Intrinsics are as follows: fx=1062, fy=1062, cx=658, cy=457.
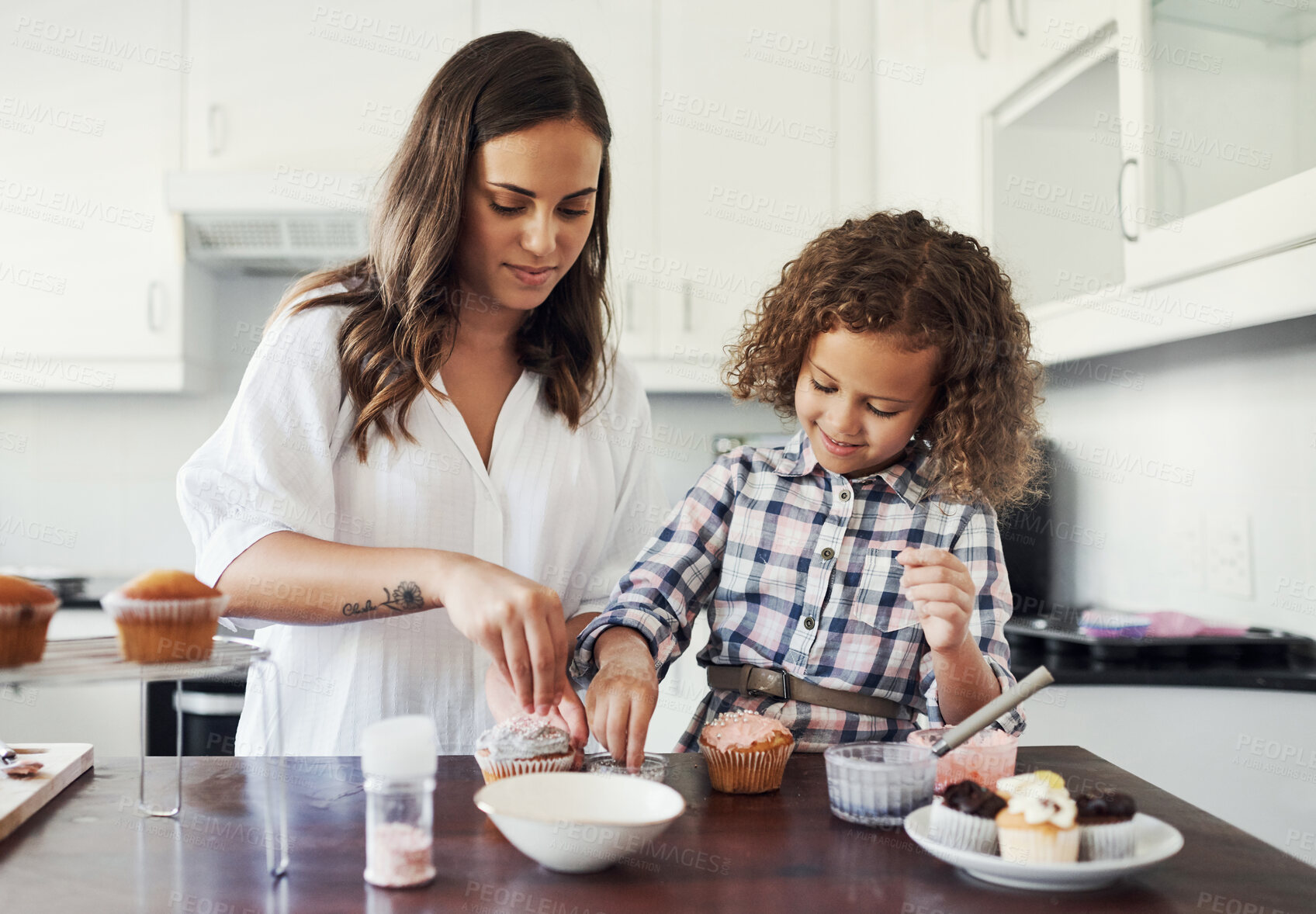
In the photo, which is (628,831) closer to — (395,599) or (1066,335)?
(395,599)

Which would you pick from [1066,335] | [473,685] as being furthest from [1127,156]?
[473,685]

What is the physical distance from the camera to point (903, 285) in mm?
1260

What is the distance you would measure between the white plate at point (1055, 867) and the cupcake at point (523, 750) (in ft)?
1.09

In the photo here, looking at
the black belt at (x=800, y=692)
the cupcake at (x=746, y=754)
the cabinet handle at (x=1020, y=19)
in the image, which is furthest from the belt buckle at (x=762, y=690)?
the cabinet handle at (x=1020, y=19)

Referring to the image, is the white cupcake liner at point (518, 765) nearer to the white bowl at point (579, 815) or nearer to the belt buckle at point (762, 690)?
the white bowl at point (579, 815)

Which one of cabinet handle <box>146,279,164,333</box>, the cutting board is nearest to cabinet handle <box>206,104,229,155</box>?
cabinet handle <box>146,279,164,333</box>

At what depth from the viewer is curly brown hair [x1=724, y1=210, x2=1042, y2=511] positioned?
1243mm

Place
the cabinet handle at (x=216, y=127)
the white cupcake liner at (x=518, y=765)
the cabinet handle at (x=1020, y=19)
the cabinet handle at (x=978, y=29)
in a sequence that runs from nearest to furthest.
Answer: the white cupcake liner at (x=518, y=765) → the cabinet handle at (x=1020, y=19) → the cabinet handle at (x=978, y=29) → the cabinet handle at (x=216, y=127)

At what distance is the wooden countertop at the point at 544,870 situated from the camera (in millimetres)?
755

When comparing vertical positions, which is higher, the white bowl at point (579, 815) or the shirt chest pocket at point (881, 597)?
the shirt chest pocket at point (881, 597)

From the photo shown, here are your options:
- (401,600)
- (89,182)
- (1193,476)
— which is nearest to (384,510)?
(401,600)

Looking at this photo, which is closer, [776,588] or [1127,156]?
[776,588]

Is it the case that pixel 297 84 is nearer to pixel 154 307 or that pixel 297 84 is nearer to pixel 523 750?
pixel 154 307

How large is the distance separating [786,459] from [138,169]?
2.50 meters
